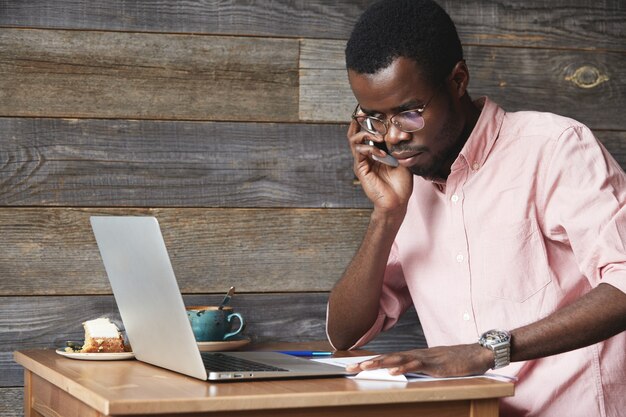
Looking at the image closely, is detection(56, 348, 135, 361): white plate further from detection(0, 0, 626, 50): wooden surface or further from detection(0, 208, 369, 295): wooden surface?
detection(0, 0, 626, 50): wooden surface

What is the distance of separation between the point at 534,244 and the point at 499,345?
29 centimetres

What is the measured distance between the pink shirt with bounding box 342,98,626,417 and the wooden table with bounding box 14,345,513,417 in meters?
0.30

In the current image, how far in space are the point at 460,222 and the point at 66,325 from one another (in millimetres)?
939

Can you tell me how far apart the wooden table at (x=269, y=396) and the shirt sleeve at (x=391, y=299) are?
59 centimetres

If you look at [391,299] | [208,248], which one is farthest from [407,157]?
[208,248]

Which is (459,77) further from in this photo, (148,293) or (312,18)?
(148,293)

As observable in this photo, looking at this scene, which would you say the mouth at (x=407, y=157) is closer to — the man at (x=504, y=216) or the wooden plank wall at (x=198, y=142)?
the man at (x=504, y=216)

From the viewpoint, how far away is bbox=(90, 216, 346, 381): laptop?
136cm

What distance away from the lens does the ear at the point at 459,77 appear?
5.74ft

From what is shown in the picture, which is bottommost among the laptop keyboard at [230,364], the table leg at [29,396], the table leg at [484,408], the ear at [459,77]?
the table leg at [29,396]

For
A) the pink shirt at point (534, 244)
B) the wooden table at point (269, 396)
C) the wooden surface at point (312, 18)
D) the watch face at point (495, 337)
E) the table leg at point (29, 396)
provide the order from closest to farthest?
1. the wooden table at point (269, 396)
2. the watch face at point (495, 337)
3. the pink shirt at point (534, 244)
4. the table leg at point (29, 396)
5. the wooden surface at point (312, 18)

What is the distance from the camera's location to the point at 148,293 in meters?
1.49

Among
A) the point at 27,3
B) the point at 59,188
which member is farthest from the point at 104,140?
the point at 27,3

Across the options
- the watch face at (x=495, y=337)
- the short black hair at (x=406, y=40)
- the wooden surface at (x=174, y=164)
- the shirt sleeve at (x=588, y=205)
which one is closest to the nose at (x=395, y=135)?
the short black hair at (x=406, y=40)
